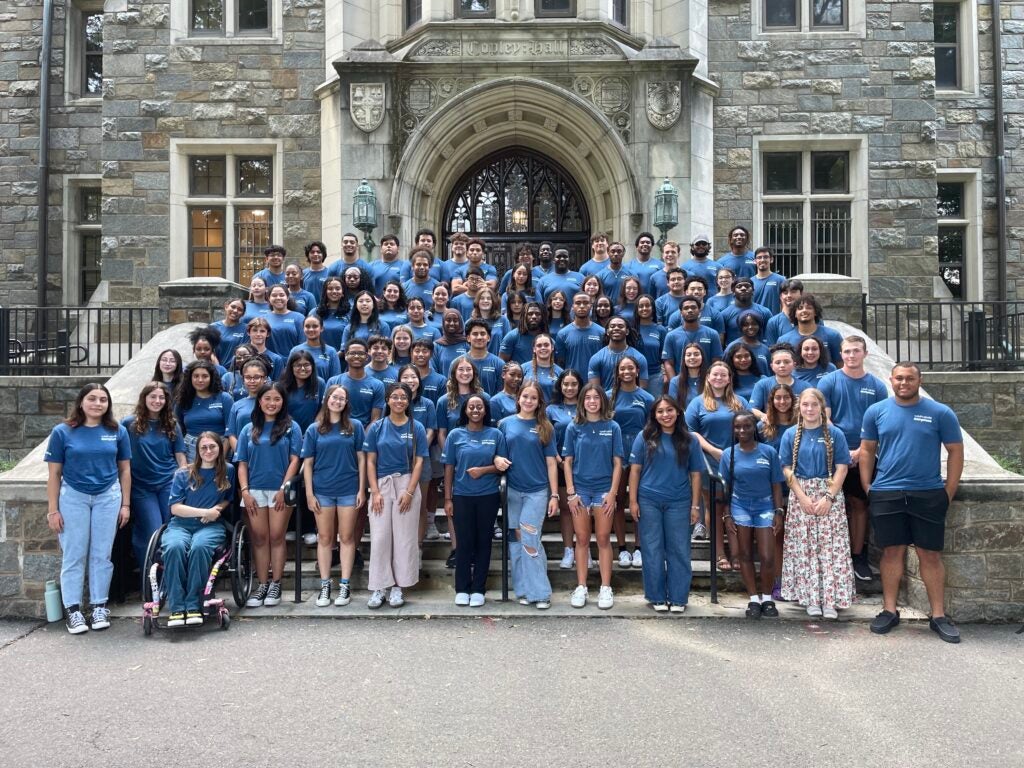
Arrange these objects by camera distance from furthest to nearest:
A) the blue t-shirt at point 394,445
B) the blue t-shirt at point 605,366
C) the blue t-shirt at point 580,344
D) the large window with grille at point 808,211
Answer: the large window with grille at point 808,211, the blue t-shirt at point 580,344, the blue t-shirt at point 605,366, the blue t-shirt at point 394,445

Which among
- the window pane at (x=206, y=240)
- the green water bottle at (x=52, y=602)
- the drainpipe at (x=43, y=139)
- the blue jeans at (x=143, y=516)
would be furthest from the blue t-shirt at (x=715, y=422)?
the drainpipe at (x=43, y=139)

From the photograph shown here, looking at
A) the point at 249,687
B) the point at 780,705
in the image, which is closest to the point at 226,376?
the point at 249,687

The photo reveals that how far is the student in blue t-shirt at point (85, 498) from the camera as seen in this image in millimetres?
5277

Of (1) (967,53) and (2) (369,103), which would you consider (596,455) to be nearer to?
(2) (369,103)

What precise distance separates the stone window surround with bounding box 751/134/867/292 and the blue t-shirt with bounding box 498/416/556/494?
7826 millimetres

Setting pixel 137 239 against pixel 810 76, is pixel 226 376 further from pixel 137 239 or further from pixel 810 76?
pixel 810 76

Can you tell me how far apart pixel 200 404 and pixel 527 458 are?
2.54 meters

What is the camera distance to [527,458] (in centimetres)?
568

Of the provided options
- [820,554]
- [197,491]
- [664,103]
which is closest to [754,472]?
[820,554]

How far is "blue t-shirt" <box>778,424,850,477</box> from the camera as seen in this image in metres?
5.36

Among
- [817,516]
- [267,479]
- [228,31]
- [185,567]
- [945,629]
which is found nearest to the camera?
[945,629]

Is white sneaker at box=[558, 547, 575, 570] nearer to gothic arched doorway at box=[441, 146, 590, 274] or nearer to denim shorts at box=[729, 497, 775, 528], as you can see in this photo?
denim shorts at box=[729, 497, 775, 528]

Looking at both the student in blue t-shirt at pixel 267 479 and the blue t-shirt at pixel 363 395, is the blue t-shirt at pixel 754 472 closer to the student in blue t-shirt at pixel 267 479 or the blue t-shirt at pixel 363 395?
the blue t-shirt at pixel 363 395

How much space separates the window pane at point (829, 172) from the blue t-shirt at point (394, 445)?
9.30 metres
